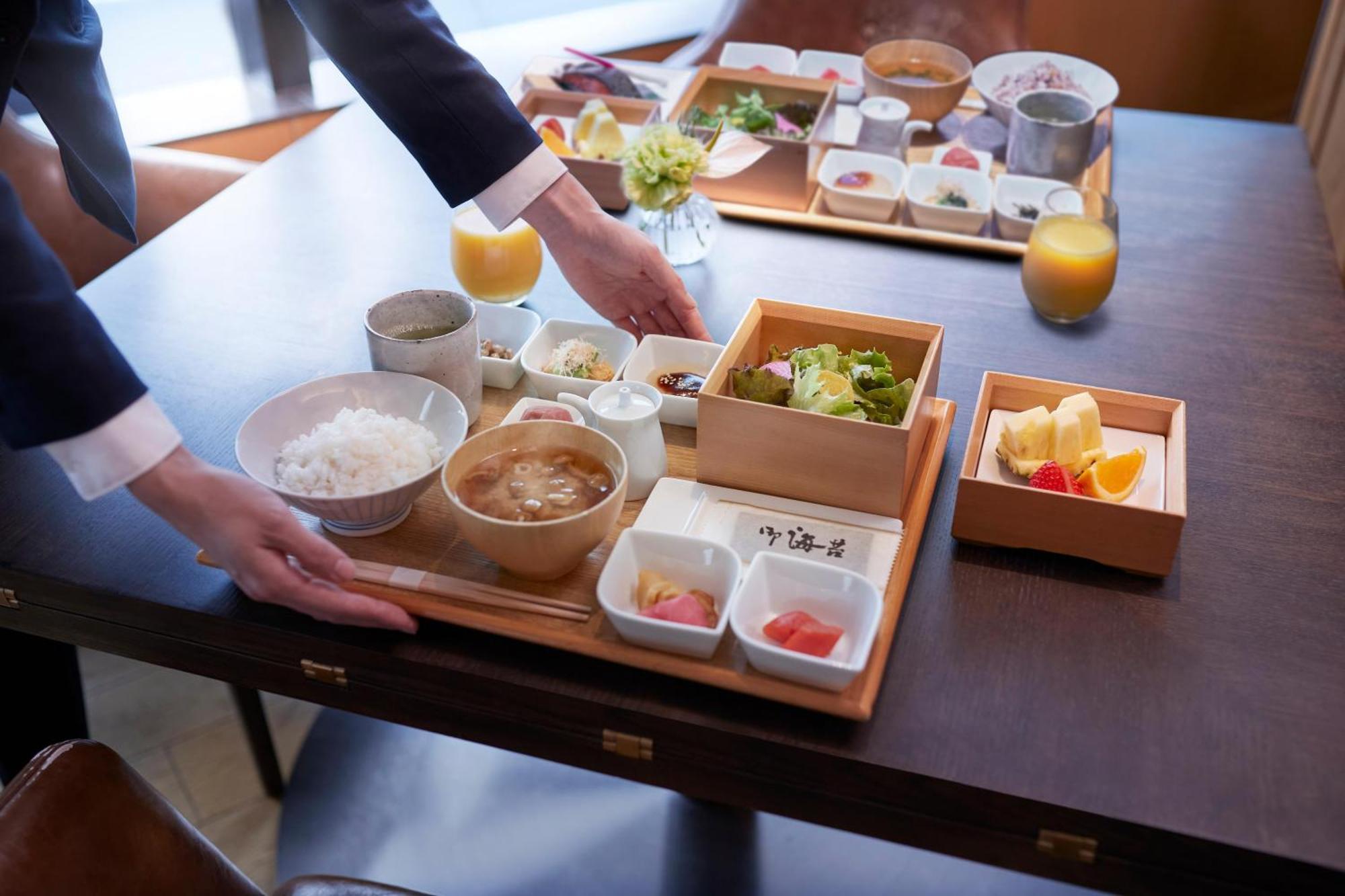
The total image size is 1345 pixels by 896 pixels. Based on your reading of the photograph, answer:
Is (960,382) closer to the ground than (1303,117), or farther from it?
farther from it

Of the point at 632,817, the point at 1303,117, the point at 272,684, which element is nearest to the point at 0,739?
the point at 272,684

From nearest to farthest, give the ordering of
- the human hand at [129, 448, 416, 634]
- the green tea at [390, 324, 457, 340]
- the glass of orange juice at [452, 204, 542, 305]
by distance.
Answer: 1. the human hand at [129, 448, 416, 634]
2. the green tea at [390, 324, 457, 340]
3. the glass of orange juice at [452, 204, 542, 305]

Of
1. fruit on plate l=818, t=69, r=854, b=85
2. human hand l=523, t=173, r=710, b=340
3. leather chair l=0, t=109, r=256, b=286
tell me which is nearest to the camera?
human hand l=523, t=173, r=710, b=340

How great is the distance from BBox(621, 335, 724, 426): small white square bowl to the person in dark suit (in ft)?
0.22

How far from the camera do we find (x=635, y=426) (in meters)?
1.36

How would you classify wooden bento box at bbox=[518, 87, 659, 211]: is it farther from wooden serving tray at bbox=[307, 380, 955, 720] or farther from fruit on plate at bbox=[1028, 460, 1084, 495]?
fruit on plate at bbox=[1028, 460, 1084, 495]

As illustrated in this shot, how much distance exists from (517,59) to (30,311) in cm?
178

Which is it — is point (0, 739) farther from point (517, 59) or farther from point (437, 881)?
point (517, 59)

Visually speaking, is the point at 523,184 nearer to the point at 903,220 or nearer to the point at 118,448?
the point at 118,448

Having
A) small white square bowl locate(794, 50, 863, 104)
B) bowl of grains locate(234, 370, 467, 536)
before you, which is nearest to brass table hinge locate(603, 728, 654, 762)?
bowl of grains locate(234, 370, 467, 536)

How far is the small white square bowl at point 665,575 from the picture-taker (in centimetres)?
113

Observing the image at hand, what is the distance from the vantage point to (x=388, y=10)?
155cm

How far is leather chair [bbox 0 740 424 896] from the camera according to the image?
1.06m

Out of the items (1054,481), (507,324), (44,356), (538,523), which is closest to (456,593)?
(538,523)
